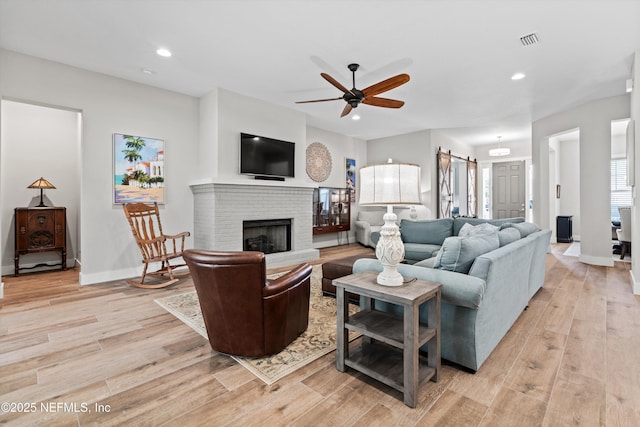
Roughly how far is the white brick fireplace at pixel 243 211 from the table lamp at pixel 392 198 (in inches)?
127

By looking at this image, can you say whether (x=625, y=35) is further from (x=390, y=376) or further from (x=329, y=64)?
(x=390, y=376)

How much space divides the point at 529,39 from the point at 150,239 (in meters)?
5.06

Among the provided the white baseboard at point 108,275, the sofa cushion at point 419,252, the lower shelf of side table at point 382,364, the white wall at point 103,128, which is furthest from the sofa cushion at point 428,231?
the white baseboard at point 108,275

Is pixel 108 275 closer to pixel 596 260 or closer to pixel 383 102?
pixel 383 102

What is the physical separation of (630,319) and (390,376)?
8.74 ft

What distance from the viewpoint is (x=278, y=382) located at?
5.88 ft

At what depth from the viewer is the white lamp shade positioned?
1796 millimetres

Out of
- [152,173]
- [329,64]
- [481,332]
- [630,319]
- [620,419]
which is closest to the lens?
[620,419]

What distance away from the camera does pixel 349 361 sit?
1890 mm

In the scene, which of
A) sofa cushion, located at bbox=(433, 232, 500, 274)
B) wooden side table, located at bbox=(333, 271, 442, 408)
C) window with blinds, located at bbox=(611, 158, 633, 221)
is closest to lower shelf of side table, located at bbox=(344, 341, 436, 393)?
wooden side table, located at bbox=(333, 271, 442, 408)

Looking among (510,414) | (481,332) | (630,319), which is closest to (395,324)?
(481,332)

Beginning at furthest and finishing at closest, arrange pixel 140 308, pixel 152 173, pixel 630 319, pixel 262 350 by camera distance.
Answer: pixel 152 173, pixel 140 308, pixel 630 319, pixel 262 350

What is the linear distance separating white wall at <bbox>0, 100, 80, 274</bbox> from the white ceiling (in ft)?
5.53

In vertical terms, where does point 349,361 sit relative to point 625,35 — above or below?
below
